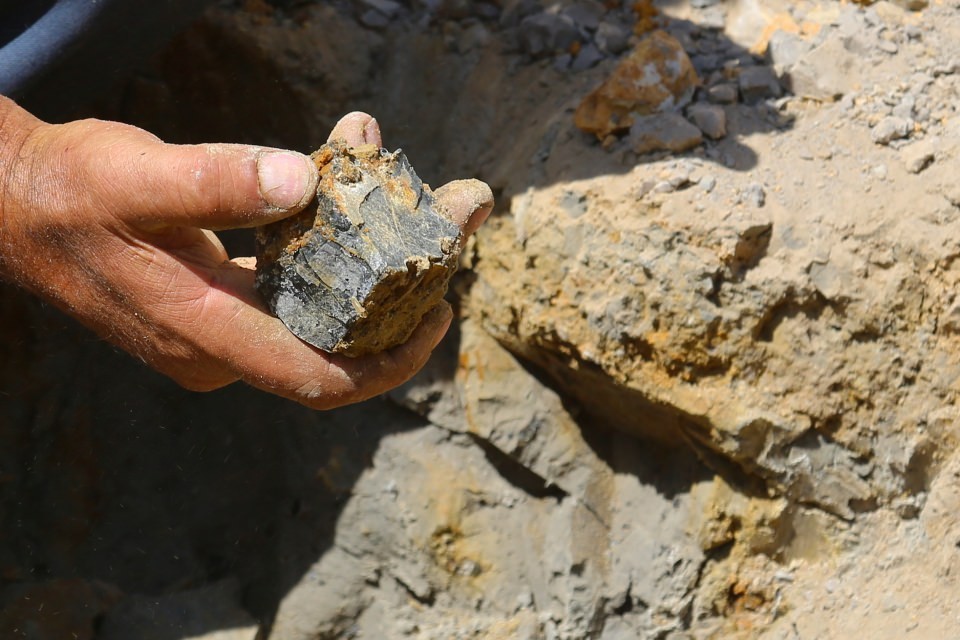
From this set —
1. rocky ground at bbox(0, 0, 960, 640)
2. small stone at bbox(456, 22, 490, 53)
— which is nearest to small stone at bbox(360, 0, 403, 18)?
rocky ground at bbox(0, 0, 960, 640)

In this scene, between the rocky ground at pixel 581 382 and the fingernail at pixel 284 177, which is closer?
the fingernail at pixel 284 177

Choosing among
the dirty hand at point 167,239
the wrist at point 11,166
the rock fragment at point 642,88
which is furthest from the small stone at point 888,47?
the wrist at point 11,166

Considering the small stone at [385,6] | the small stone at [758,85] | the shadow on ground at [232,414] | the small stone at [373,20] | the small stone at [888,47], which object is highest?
the small stone at [888,47]

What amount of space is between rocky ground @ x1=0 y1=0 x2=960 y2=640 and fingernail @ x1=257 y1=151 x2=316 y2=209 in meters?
1.13

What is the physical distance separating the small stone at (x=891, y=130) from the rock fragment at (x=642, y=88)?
0.52 m

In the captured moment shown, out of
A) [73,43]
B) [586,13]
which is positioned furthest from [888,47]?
[73,43]

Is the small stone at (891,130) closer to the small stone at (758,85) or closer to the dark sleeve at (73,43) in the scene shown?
the small stone at (758,85)

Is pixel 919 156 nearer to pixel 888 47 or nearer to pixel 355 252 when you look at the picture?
pixel 888 47

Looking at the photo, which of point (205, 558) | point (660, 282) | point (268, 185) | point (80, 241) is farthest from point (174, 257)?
point (205, 558)

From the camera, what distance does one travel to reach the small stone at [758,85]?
8.70ft

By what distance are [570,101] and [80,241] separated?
1.56m

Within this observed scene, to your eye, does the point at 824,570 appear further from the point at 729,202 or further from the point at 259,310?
the point at 259,310

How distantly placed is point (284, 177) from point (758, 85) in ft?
5.25

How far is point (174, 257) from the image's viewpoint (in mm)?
1797
